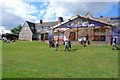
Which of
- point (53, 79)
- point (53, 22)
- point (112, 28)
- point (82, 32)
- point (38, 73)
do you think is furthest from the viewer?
point (53, 22)

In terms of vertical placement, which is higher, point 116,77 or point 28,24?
point 28,24

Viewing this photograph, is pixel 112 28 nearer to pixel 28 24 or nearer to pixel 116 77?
pixel 116 77

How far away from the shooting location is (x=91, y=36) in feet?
152

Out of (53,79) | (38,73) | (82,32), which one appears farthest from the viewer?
(82,32)

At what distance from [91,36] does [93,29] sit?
1.60m

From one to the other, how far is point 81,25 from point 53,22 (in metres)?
48.5

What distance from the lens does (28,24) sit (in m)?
95.1

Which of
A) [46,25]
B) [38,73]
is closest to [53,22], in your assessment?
[46,25]

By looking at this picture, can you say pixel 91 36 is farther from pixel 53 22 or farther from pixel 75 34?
pixel 53 22

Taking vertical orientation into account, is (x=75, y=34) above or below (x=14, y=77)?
above

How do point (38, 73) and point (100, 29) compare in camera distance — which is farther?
point (100, 29)

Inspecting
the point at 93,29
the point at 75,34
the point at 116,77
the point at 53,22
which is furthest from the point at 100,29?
the point at 53,22

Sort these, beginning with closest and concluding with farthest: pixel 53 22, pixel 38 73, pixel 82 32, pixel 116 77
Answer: pixel 116 77 → pixel 38 73 → pixel 82 32 → pixel 53 22

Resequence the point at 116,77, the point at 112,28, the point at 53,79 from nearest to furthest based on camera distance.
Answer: the point at 53,79, the point at 116,77, the point at 112,28
